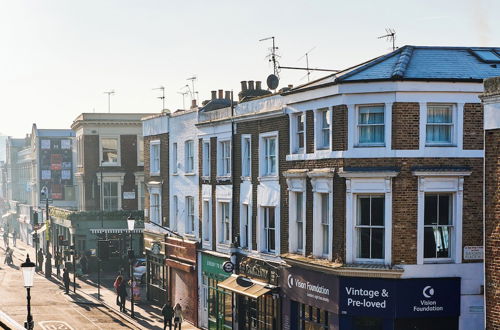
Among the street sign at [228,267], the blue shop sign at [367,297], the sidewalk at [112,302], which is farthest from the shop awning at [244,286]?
the blue shop sign at [367,297]

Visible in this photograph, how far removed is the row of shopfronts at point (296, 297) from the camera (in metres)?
30.5

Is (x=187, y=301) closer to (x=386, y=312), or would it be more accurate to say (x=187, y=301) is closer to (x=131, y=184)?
(x=386, y=312)

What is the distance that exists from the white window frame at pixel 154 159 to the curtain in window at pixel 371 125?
85.6 feet

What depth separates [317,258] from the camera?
3334 centimetres

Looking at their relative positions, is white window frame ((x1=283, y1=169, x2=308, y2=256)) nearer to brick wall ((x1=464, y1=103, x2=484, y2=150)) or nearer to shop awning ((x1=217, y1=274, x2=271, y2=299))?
shop awning ((x1=217, y1=274, x2=271, y2=299))

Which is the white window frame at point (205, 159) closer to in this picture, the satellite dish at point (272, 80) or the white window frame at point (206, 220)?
the white window frame at point (206, 220)

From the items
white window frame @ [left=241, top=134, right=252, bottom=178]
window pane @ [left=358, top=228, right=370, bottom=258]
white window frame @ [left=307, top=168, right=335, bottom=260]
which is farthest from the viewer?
white window frame @ [left=241, top=134, right=252, bottom=178]

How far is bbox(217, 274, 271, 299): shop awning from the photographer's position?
38025mm

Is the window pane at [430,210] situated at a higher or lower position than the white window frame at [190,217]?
higher

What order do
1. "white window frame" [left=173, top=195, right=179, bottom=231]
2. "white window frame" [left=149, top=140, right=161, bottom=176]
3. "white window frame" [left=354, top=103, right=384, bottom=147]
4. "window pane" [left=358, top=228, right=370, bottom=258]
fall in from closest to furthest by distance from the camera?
"white window frame" [left=354, top=103, right=384, bottom=147]
"window pane" [left=358, top=228, right=370, bottom=258]
"white window frame" [left=173, top=195, right=179, bottom=231]
"white window frame" [left=149, top=140, right=161, bottom=176]

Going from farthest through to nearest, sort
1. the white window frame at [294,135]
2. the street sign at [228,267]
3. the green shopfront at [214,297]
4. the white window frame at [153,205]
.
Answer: the white window frame at [153,205], the green shopfront at [214,297], the street sign at [228,267], the white window frame at [294,135]

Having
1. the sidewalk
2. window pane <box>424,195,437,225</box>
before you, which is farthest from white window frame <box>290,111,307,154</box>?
the sidewalk

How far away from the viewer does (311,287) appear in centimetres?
3372

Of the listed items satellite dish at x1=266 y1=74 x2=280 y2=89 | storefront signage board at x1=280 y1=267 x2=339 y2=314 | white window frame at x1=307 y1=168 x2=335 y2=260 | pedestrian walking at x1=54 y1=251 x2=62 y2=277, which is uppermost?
satellite dish at x1=266 y1=74 x2=280 y2=89
